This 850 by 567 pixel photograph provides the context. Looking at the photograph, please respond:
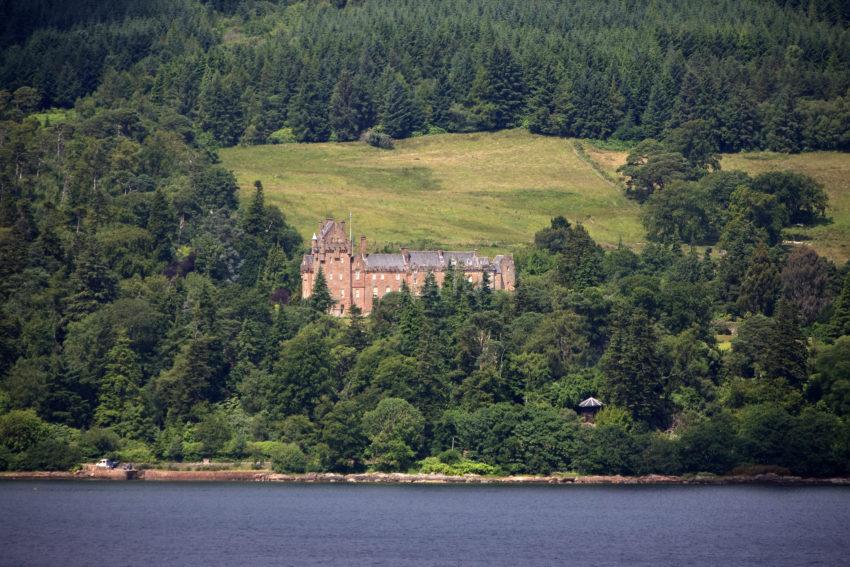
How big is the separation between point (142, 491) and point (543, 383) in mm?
36289

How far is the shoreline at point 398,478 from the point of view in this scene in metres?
118

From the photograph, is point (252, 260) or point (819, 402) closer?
point (819, 402)

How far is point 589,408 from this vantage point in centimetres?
12750

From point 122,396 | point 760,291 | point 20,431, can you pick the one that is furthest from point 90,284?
point 760,291

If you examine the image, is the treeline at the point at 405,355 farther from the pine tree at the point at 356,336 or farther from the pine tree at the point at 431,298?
the pine tree at the point at 431,298

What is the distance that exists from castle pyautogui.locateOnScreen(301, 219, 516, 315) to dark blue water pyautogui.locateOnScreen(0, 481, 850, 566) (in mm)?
42628

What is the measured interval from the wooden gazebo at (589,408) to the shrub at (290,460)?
23121 millimetres

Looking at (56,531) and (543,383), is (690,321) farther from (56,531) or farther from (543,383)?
(56,531)

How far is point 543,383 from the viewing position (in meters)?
132

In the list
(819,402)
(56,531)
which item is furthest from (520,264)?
(56,531)

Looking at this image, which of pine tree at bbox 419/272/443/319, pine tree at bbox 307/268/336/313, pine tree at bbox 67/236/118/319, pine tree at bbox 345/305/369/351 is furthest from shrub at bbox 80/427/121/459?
pine tree at bbox 419/272/443/319

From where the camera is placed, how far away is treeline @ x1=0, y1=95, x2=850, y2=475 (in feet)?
396

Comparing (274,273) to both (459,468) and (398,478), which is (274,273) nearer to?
(398,478)

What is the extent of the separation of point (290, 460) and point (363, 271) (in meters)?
41.5
